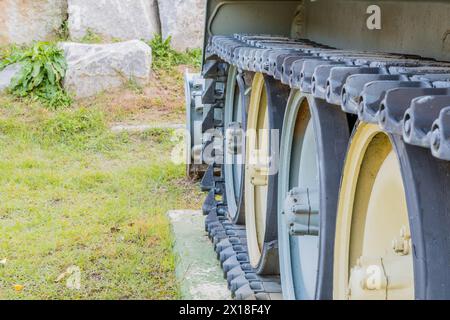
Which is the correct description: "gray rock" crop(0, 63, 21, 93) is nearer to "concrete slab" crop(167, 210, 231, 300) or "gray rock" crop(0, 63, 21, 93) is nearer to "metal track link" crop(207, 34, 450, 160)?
"concrete slab" crop(167, 210, 231, 300)

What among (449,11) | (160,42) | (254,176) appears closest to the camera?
(449,11)

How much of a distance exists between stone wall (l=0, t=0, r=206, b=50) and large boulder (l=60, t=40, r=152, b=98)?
1.23m

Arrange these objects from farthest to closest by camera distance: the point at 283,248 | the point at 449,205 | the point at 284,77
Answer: the point at 283,248
the point at 284,77
the point at 449,205

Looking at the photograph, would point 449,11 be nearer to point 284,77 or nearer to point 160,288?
point 284,77

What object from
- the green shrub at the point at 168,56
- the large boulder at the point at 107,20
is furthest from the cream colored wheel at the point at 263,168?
the large boulder at the point at 107,20

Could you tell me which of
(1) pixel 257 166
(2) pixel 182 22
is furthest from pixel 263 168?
(2) pixel 182 22

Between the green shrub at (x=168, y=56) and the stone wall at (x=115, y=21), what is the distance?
15 centimetres

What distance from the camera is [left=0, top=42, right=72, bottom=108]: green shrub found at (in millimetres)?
8320

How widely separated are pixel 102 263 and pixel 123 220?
0.77 metres

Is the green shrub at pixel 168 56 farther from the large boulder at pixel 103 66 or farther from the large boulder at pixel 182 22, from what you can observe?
the large boulder at pixel 103 66

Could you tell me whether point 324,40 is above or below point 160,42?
above

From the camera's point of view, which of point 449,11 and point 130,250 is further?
point 130,250

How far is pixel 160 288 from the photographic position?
3596 mm

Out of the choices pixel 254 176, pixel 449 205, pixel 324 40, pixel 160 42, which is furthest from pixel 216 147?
pixel 160 42
